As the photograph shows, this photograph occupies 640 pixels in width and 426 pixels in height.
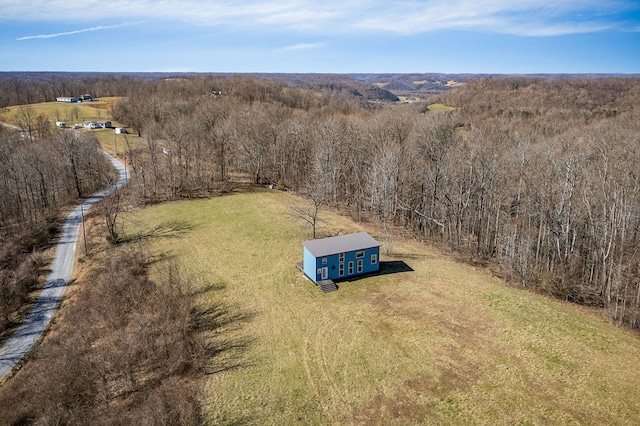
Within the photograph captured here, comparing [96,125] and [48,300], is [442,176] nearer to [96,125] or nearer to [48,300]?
[48,300]

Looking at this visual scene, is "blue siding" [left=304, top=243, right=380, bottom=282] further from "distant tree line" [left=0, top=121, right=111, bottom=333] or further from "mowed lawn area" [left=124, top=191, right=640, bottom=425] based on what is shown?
"distant tree line" [left=0, top=121, right=111, bottom=333]

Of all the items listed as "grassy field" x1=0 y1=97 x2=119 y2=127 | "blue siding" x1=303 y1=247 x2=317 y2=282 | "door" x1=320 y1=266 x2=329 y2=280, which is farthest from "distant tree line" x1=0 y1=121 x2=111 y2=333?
"grassy field" x1=0 y1=97 x2=119 y2=127

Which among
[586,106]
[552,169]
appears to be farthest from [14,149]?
[586,106]

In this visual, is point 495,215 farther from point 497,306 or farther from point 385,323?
point 385,323

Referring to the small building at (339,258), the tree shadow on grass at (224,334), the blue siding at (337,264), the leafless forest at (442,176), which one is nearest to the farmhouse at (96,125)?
the leafless forest at (442,176)

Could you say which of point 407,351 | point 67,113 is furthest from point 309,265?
point 67,113

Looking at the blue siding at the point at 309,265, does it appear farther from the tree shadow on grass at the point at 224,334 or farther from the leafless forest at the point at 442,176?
the leafless forest at the point at 442,176
